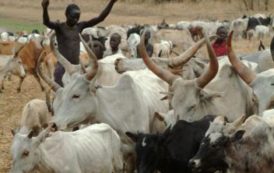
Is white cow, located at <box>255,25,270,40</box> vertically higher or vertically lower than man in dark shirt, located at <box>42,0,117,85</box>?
lower

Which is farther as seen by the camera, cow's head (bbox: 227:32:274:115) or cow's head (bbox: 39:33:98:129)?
cow's head (bbox: 227:32:274:115)

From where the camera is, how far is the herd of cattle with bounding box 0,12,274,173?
6.44 m

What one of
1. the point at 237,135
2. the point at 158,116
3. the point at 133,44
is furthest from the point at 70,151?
the point at 133,44

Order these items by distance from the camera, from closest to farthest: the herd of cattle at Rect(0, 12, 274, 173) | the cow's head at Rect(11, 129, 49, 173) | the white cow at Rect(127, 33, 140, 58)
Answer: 1. the herd of cattle at Rect(0, 12, 274, 173)
2. the cow's head at Rect(11, 129, 49, 173)
3. the white cow at Rect(127, 33, 140, 58)

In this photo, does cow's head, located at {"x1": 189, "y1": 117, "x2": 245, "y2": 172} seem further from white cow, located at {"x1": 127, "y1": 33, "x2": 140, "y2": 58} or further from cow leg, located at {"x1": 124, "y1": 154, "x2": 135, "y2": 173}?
white cow, located at {"x1": 127, "y1": 33, "x2": 140, "y2": 58}

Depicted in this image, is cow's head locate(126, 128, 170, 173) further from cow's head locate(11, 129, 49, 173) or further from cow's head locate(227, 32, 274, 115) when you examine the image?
cow's head locate(227, 32, 274, 115)

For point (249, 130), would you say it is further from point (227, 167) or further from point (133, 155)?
point (133, 155)

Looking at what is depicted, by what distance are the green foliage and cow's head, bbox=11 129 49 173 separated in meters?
34.6

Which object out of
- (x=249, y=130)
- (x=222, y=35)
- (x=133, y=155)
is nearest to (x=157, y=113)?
(x=133, y=155)

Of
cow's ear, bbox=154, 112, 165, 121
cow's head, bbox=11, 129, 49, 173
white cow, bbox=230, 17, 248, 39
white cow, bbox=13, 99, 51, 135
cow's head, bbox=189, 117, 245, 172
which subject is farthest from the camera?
white cow, bbox=230, 17, 248, 39

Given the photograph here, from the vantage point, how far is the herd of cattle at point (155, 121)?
6.44m

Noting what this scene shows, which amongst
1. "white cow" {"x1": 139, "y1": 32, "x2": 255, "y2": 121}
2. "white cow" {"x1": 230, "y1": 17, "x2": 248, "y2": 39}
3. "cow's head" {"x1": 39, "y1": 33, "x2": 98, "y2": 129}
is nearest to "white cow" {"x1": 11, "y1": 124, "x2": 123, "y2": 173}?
"cow's head" {"x1": 39, "y1": 33, "x2": 98, "y2": 129}

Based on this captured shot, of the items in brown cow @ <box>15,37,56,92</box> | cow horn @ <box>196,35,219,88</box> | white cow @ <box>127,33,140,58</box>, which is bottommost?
white cow @ <box>127,33,140,58</box>

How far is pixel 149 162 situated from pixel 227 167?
3.01 ft
